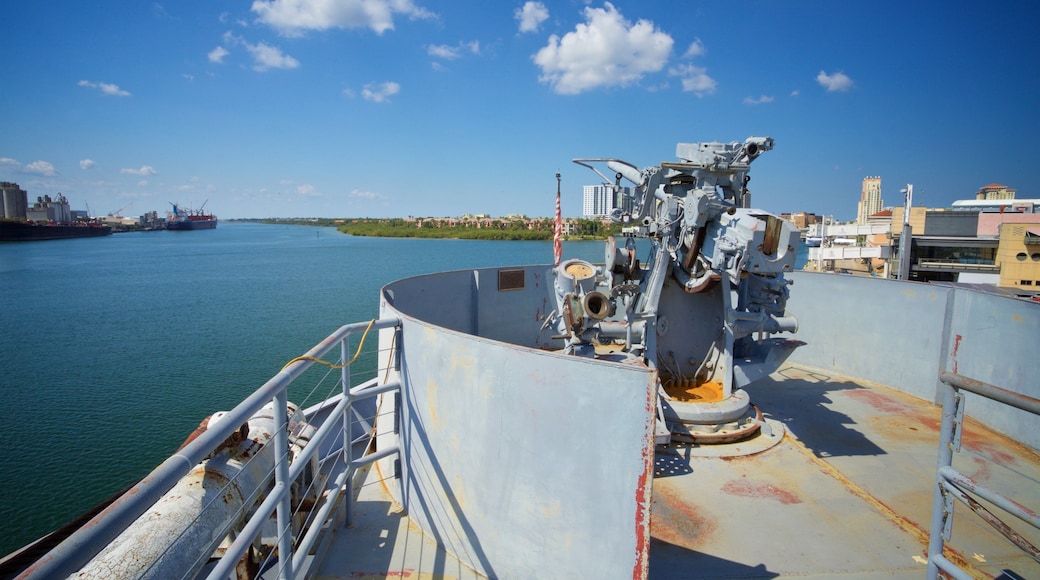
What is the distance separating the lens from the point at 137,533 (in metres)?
2.78

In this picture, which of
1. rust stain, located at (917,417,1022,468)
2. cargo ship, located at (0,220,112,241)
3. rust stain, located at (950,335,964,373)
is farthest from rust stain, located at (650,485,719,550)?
cargo ship, located at (0,220,112,241)

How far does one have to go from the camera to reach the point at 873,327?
8711mm

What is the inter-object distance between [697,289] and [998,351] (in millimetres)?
3713

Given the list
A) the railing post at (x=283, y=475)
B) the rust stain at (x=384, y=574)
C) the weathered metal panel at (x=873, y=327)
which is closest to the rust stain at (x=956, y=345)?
the weathered metal panel at (x=873, y=327)

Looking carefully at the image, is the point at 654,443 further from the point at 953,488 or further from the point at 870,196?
the point at 870,196

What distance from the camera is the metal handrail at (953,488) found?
261cm

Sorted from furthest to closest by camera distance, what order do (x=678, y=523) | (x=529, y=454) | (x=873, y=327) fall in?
(x=873, y=327)
(x=678, y=523)
(x=529, y=454)

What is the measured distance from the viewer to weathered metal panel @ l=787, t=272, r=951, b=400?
26.0 feet

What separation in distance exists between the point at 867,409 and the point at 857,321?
1844 millimetres

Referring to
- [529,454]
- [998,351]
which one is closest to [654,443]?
[529,454]

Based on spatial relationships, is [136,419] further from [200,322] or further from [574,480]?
[574,480]

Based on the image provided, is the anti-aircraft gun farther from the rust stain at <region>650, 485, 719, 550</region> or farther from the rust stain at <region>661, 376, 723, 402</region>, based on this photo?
the rust stain at <region>650, 485, 719, 550</region>

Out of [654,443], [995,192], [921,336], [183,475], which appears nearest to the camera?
[183,475]

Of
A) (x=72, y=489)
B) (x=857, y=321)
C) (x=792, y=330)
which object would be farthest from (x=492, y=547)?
(x=72, y=489)
